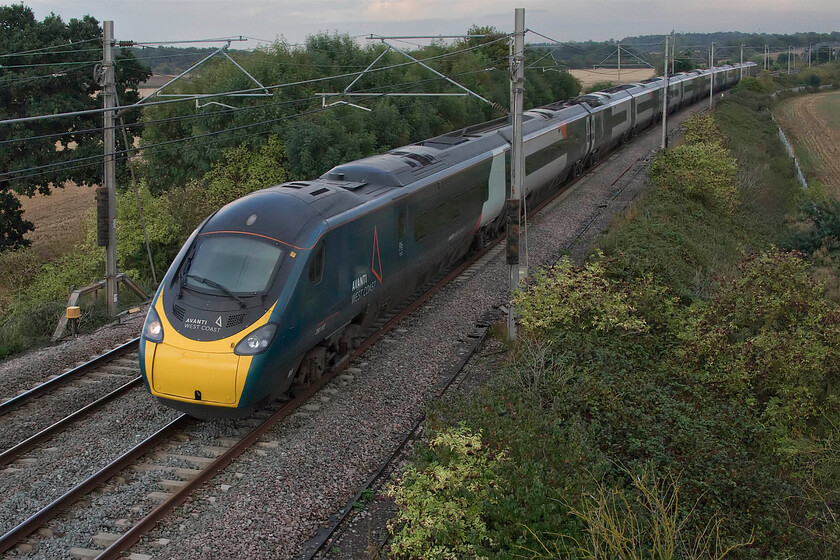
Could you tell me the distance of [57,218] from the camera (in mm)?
42500

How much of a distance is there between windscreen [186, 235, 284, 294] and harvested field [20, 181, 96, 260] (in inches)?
803

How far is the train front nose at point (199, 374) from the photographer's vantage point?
9.35m

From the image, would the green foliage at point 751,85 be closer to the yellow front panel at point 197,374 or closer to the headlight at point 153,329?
the headlight at point 153,329

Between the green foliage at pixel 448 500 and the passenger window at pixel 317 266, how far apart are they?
3204 millimetres

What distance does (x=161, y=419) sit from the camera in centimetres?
1053

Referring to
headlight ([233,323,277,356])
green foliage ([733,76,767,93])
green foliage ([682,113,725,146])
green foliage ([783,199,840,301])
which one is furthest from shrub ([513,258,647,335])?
green foliage ([733,76,767,93])

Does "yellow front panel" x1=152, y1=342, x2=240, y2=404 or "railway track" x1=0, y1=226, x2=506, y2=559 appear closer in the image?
"railway track" x1=0, y1=226, x2=506, y2=559

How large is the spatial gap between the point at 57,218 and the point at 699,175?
114 ft

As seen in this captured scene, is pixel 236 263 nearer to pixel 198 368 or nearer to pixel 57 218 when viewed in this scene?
pixel 198 368

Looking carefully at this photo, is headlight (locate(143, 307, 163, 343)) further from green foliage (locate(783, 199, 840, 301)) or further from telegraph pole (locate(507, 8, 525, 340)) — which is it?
green foliage (locate(783, 199, 840, 301))

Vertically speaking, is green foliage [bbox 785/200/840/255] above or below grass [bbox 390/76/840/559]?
above

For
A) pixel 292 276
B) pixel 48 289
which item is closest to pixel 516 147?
pixel 292 276

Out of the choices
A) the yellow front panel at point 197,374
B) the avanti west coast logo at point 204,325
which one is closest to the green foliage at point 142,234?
the avanti west coast logo at point 204,325

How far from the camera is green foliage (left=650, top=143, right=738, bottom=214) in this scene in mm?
24578
